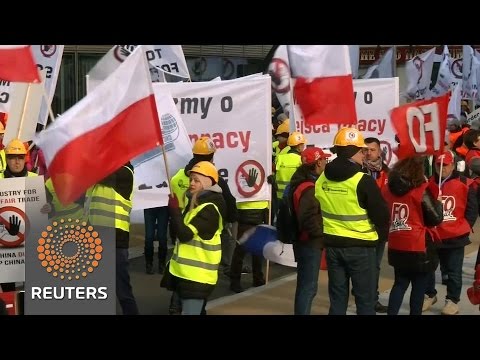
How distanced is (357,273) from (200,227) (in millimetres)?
1439

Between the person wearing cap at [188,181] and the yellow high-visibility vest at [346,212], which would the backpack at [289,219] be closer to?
the yellow high-visibility vest at [346,212]

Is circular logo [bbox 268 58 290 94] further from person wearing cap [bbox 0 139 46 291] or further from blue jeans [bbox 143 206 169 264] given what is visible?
person wearing cap [bbox 0 139 46 291]

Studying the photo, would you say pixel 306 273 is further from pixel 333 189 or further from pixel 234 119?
pixel 234 119

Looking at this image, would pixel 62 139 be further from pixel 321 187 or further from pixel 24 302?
pixel 321 187

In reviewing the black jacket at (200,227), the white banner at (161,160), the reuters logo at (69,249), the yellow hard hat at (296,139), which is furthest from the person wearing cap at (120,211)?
the yellow hard hat at (296,139)

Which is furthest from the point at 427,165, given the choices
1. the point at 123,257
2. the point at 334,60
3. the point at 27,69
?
the point at 27,69

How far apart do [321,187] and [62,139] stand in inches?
90.2

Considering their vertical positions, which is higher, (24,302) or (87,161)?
(87,161)

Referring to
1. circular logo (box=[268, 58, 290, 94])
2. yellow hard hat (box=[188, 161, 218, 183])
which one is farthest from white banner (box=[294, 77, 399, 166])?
yellow hard hat (box=[188, 161, 218, 183])

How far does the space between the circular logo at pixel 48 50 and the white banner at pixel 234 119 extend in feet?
7.65

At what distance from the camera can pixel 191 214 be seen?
6.39 metres

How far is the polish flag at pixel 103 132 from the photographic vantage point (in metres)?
5.75

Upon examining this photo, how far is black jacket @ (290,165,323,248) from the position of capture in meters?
7.17

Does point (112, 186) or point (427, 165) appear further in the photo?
point (427, 165)
